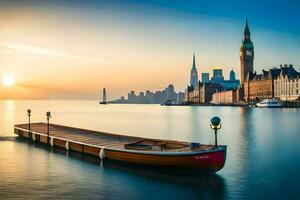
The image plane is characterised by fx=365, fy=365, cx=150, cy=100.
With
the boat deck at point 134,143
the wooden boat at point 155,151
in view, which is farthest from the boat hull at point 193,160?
the boat deck at point 134,143

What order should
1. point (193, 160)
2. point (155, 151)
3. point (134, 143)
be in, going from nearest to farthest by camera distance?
point (193, 160) < point (155, 151) < point (134, 143)

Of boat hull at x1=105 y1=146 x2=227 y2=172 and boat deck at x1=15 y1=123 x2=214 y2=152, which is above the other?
boat deck at x1=15 y1=123 x2=214 y2=152

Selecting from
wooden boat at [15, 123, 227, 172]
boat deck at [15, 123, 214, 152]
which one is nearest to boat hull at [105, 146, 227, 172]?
wooden boat at [15, 123, 227, 172]

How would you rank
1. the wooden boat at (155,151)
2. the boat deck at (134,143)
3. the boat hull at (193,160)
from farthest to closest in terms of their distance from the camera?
1. the boat deck at (134,143)
2. the wooden boat at (155,151)
3. the boat hull at (193,160)

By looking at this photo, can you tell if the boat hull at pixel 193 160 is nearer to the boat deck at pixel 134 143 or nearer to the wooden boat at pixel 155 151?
the wooden boat at pixel 155 151

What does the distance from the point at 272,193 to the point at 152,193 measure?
884 cm

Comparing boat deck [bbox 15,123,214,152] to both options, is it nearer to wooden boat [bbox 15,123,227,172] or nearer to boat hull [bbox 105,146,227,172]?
wooden boat [bbox 15,123,227,172]

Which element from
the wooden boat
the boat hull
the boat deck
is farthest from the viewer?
the boat deck

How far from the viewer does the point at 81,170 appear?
115 feet

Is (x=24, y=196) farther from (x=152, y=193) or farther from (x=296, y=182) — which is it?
(x=296, y=182)

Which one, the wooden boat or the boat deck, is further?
the boat deck

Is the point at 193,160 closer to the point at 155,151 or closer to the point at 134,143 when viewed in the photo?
the point at 155,151

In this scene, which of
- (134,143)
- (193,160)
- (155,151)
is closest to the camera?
(193,160)

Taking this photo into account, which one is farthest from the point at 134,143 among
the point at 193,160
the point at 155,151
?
the point at 193,160
